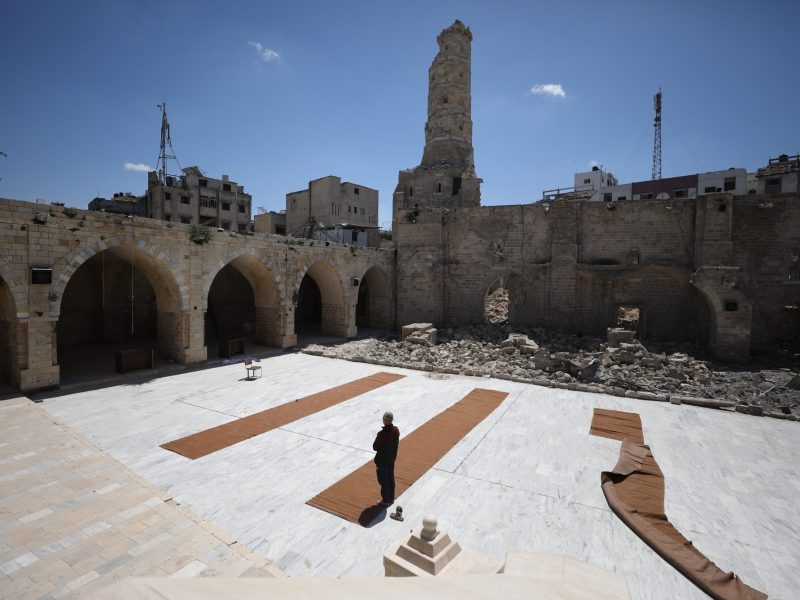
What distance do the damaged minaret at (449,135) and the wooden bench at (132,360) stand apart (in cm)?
1846

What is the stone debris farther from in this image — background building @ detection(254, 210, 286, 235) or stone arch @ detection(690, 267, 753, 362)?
background building @ detection(254, 210, 286, 235)

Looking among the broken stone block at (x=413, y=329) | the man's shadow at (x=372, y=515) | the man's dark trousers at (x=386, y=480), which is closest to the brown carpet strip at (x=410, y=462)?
the man's shadow at (x=372, y=515)

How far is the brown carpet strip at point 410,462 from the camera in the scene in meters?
5.84

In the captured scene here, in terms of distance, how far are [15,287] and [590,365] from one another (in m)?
16.0

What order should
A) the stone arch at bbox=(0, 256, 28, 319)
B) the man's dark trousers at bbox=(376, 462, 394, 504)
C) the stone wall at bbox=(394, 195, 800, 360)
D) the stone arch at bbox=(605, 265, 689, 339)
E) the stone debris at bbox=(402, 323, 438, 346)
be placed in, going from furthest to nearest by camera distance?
the stone arch at bbox=(605, 265, 689, 339), the stone debris at bbox=(402, 323, 438, 346), the stone wall at bbox=(394, 195, 800, 360), the stone arch at bbox=(0, 256, 28, 319), the man's dark trousers at bbox=(376, 462, 394, 504)

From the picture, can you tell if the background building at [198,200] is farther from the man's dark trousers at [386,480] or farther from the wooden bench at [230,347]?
the man's dark trousers at [386,480]

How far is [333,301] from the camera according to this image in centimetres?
2142

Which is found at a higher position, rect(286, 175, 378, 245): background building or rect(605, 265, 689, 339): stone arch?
rect(286, 175, 378, 245): background building

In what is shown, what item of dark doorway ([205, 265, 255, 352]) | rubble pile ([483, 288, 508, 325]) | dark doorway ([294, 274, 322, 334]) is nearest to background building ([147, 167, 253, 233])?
dark doorway ([294, 274, 322, 334])

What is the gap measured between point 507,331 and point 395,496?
50.8 ft

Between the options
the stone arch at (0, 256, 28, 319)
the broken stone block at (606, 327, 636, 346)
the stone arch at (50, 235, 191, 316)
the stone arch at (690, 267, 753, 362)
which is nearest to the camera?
the stone arch at (0, 256, 28, 319)

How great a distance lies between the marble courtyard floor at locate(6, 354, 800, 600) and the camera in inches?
197

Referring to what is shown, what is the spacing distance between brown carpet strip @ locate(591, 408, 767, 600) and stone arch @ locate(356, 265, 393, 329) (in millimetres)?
16782

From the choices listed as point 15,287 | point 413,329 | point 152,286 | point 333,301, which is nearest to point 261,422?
point 15,287
